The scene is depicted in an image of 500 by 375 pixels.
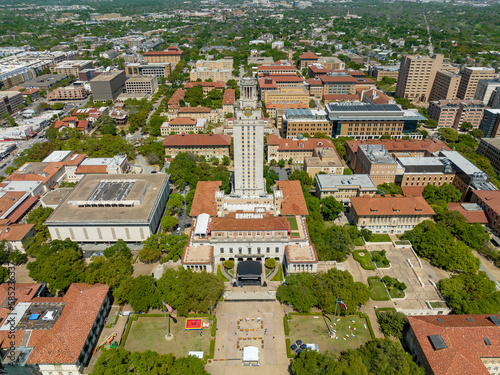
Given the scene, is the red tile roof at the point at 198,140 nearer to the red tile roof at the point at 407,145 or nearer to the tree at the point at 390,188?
the red tile roof at the point at 407,145

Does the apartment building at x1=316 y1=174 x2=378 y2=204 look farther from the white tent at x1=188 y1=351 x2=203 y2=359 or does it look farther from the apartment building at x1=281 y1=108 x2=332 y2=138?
the white tent at x1=188 y1=351 x2=203 y2=359

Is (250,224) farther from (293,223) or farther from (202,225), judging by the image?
(293,223)

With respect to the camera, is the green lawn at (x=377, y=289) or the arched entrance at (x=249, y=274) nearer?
the green lawn at (x=377, y=289)

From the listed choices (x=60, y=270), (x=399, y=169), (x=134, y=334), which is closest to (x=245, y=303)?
(x=134, y=334)

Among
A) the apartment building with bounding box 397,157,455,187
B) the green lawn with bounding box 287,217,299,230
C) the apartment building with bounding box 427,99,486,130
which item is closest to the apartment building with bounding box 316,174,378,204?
the apartment building with bounding box 397,157,455,187

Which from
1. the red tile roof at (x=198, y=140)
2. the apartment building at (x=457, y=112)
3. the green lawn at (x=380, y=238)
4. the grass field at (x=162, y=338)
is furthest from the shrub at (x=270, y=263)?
the apartment building at (x=457, y=112)

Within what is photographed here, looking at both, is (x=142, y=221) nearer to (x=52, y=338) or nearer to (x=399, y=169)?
(x=52, y=338)
